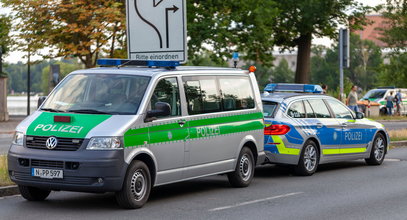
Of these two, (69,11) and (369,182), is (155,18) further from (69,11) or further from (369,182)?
(69,11)

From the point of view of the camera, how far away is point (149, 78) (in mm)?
10992

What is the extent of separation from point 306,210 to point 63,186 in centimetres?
312

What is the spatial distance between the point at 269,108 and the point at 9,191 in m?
5.20

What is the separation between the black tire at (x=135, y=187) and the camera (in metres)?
10.2

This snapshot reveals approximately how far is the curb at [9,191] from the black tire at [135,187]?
2182 mm

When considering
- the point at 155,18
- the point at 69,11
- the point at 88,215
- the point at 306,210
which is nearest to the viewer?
the point at 88,215

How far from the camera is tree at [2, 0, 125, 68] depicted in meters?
31.8

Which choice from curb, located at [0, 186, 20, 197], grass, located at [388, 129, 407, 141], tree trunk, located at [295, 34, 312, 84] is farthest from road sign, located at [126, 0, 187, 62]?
tree trunk, located at [295, 34, 312, 84]

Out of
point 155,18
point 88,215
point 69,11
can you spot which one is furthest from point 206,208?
point 69,11

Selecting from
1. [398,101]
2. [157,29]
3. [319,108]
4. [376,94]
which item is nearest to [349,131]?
[319,108]

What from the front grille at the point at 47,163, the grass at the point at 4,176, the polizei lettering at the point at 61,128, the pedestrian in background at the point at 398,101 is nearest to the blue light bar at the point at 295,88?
the grass at the point at 4,176

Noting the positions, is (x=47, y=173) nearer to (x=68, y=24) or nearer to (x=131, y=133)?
(x=131, y=133)

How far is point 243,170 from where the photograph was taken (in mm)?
13055

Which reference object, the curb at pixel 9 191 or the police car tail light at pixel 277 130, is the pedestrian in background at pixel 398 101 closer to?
the police car tail light at pixel 277 130
